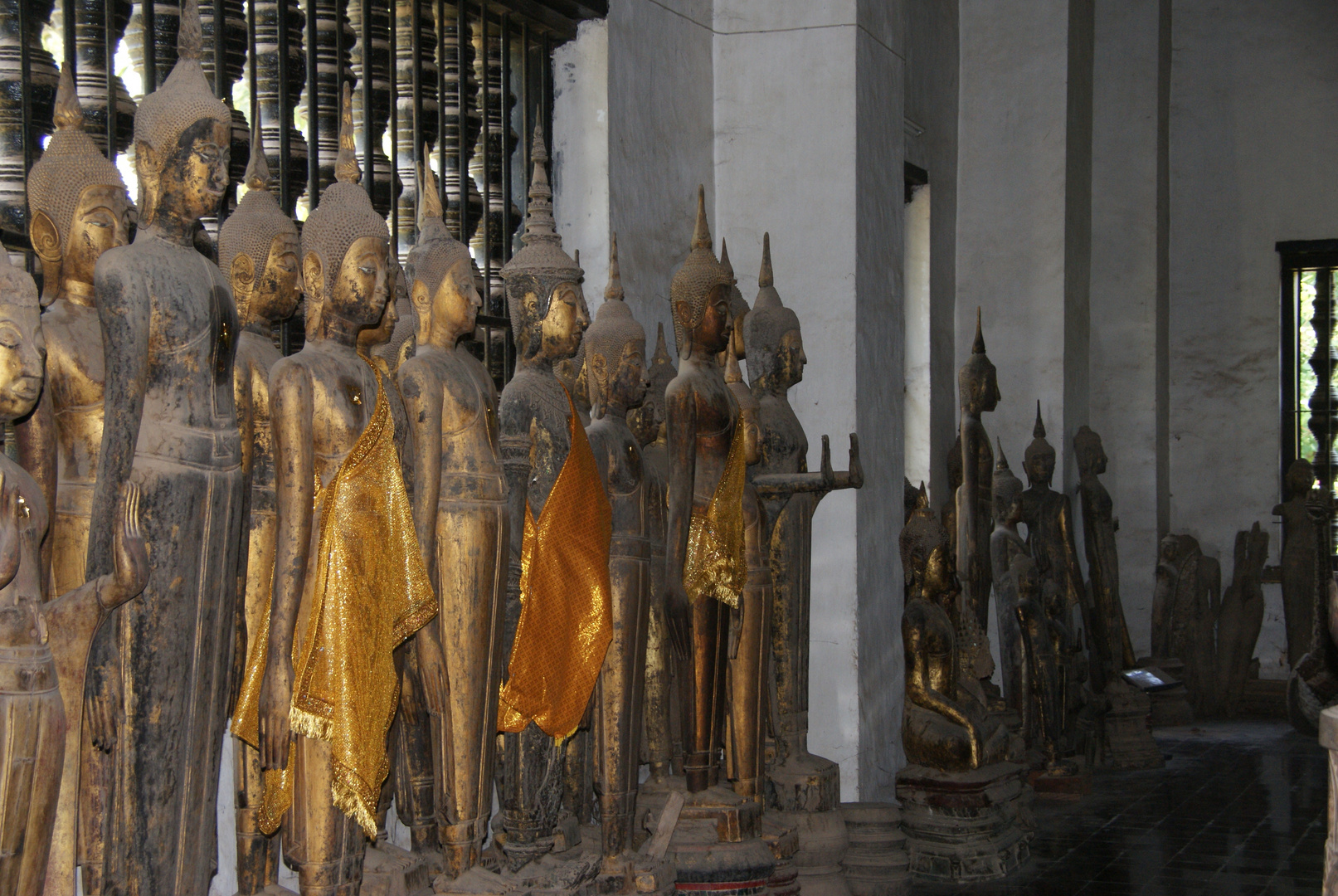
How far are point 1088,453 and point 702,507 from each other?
6.22m

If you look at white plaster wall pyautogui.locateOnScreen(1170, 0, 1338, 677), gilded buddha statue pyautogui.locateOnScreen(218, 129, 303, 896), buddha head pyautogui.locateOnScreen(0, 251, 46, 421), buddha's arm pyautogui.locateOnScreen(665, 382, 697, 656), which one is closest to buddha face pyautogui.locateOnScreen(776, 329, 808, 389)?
buddha's arm pyautogui.locateOnScreen(665, 382, 697, 656)

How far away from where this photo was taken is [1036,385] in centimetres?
1079

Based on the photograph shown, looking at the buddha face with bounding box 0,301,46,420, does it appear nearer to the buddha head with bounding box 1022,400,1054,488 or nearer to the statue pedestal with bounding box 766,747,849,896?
the statue pedestal with bounding box 766,747,849,896

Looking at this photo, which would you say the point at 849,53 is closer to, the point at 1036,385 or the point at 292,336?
the point at 292,336

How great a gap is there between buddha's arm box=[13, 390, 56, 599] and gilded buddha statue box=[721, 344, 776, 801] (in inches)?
107

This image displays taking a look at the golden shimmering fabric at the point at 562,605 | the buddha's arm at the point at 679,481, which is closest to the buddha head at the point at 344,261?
the golden shimmering fabric at the point at 562,605

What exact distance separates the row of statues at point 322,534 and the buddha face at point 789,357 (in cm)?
67

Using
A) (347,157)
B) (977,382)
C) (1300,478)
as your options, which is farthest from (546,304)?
(1300,478)

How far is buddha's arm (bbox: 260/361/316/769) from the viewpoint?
11.1 ft

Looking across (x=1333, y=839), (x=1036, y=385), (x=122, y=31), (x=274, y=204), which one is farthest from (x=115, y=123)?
(x=1036, y=385)

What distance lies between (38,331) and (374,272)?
102 cm

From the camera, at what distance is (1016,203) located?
1079 centimetres

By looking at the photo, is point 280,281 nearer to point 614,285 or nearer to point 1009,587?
point 614,285

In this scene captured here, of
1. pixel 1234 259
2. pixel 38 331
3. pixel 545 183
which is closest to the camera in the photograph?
pixel 38 331
